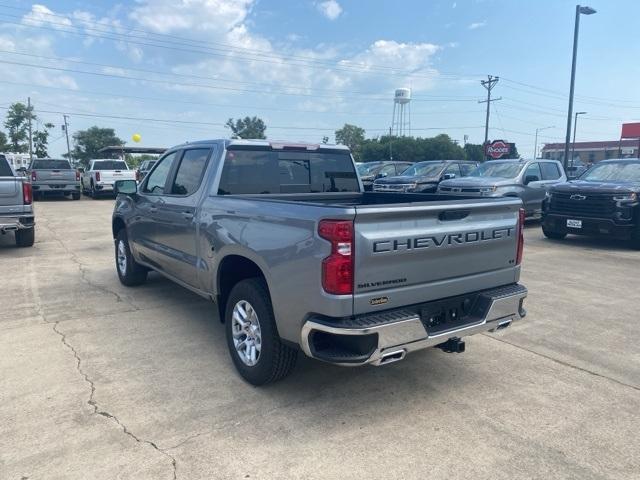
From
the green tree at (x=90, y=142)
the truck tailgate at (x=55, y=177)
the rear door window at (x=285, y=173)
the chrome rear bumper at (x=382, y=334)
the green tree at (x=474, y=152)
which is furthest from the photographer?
the green tree at (x=90, y=142)

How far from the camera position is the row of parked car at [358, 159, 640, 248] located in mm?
9797

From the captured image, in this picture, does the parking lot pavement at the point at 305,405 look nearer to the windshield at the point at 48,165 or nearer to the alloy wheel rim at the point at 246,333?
the alloy wheel rim at the point at 246,333

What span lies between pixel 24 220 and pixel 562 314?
8.93 metres

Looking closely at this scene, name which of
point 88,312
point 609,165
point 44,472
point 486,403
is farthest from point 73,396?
point 609,165

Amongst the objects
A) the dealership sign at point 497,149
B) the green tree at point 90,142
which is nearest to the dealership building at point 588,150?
the dealership sign at point 497,149

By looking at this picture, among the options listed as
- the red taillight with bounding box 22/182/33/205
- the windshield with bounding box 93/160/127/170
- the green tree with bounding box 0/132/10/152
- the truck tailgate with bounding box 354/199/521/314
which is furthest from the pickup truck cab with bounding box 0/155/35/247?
the green tree with bounding box 0/132/10/152

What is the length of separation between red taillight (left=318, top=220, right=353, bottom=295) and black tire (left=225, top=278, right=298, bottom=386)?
728 millimetres

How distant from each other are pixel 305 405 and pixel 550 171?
1268 cm

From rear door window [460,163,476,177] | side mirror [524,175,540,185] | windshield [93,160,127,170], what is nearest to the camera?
side mirror [524,175,540,185]

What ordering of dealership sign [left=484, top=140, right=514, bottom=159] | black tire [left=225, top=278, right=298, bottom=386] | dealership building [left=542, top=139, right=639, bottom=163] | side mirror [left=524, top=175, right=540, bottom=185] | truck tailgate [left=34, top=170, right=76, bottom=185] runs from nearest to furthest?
black tire [left=225, top=278, right=298, bottom=386] < side mirror [left=524, top=175, right=540, bottom=185] < truck tailgate [left=34, top=170, right=76, bottom=185] < dealership sign [left=484, top=140, right=514, bottom=159] < dealership building [left=542, top=139, right=639, bottom=163]

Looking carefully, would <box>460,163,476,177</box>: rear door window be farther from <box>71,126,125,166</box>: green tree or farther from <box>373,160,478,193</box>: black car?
<box>71,126,125,166</box>: green tree

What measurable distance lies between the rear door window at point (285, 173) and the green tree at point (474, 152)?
2853 inches

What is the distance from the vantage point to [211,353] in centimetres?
450

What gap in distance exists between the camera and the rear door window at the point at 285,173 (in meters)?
4.57
